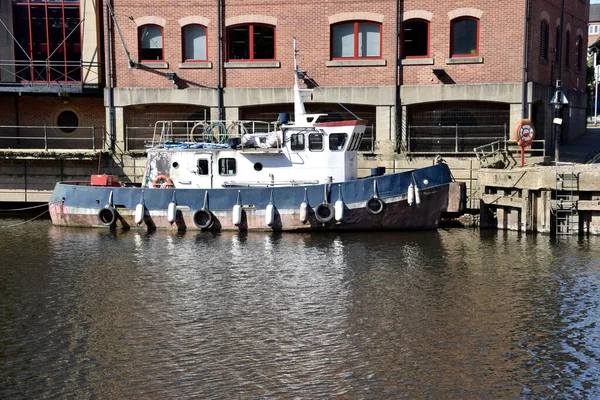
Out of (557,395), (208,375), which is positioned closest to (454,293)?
(557,395)

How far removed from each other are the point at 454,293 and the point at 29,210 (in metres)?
19.3

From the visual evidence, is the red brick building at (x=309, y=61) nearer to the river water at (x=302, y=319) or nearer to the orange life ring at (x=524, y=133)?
the orange life ring at (x=524, y=133)

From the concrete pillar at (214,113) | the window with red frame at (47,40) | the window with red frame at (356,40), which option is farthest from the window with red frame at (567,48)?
the window with red frame at (47,40)

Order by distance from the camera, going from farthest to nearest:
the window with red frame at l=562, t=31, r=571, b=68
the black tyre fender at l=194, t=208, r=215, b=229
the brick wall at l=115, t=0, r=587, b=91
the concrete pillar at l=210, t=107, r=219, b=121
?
the window with red frame at l=562, t=31, r=571, b=68 < the concrete pillar at l=210, t=107, r=219, b=121 < the brick wall at l=115, t=0, r=587, b=91 < the black tyre fender at l=194, t=208, r=215, b=229

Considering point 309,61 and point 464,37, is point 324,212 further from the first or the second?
point 464,37

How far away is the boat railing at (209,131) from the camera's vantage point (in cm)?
2742

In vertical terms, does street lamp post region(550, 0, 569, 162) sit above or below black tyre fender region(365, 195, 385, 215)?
above

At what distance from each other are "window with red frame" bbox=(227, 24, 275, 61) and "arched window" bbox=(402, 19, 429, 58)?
5.02m

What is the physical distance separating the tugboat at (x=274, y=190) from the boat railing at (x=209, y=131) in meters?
0.32


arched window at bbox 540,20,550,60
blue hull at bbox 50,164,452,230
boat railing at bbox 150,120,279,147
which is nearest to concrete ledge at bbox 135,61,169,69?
boat railing at bbox 150,120,279,147

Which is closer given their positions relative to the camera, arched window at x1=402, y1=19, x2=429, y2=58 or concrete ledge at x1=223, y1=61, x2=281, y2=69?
arched window at x1=402, y1=19, x2=429, y2=58

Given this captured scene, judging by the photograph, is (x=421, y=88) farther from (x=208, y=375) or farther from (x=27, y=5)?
(x=208, y=375)

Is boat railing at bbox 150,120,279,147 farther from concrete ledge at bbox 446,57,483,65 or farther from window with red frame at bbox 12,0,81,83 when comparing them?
concrete ledge at bbox 446,57,483,65

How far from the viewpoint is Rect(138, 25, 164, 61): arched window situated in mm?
32250
